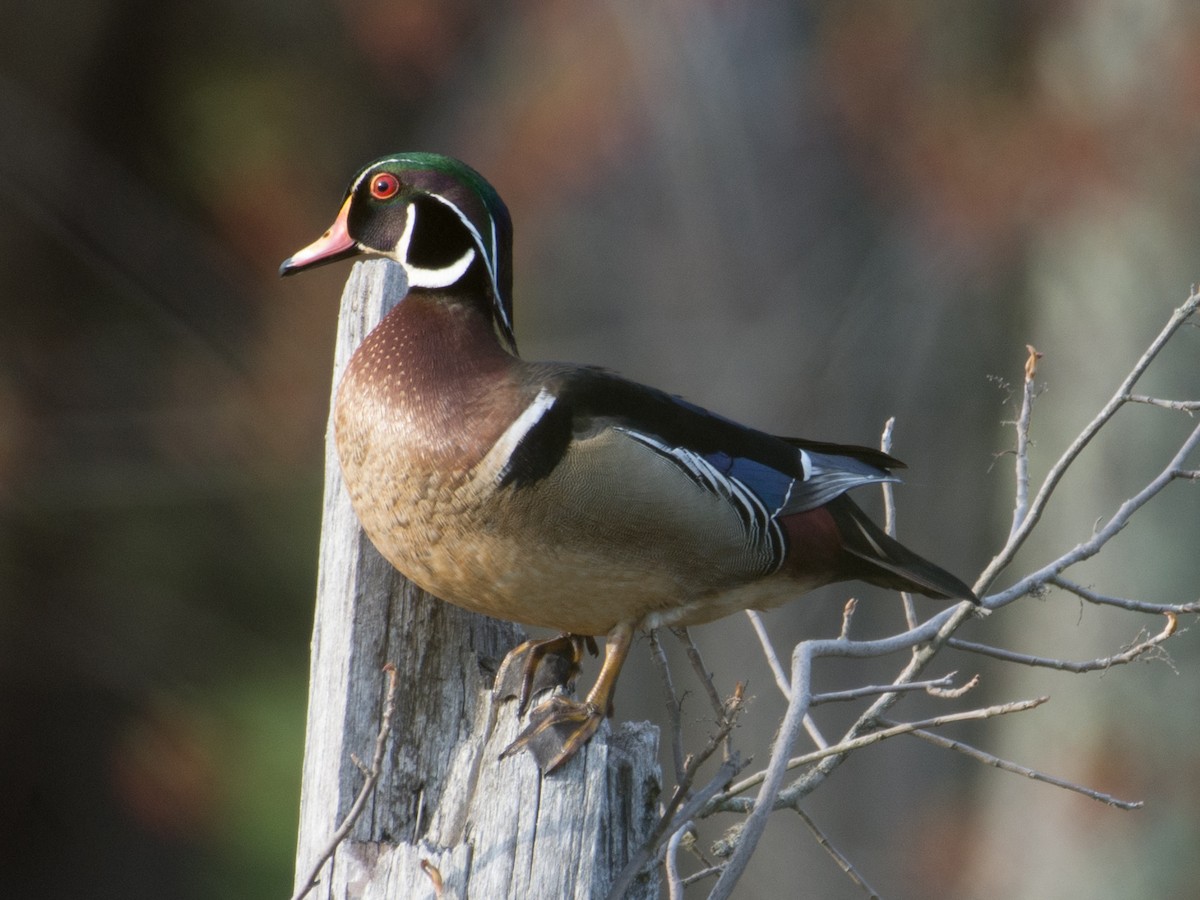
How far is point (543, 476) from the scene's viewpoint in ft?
6.33

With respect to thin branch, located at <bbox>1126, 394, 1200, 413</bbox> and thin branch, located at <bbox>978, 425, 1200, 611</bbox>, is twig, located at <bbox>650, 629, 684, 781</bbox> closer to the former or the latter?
thin branch, located at <bbox>978, 425, 1200, 611</bbox>

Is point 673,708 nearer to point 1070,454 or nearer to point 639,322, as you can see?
point 1070,454

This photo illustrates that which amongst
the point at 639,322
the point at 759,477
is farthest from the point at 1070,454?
the point at 639,322

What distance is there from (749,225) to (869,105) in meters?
0.54

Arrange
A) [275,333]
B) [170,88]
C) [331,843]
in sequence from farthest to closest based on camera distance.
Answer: [170,88], [275,333], [331,843]

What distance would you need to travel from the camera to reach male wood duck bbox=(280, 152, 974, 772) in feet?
6.25

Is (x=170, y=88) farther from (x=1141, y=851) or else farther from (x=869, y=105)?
(x=1141, y=851)

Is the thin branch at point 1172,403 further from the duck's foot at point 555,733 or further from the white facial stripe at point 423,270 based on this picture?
the white facial stripe at point 423,270

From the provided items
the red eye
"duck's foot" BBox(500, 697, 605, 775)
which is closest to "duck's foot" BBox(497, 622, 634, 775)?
"duck's foot" BBox(500, 697, 605, 775)

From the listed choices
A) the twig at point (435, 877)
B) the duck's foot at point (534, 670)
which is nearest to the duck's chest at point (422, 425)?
the duck's foot at point (534, 670)

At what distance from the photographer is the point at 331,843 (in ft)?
4.98

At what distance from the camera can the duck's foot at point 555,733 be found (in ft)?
5.57

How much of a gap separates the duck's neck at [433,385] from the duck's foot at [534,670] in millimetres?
256

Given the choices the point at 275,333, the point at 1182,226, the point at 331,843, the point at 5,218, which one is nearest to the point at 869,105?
the point at 1182,226
